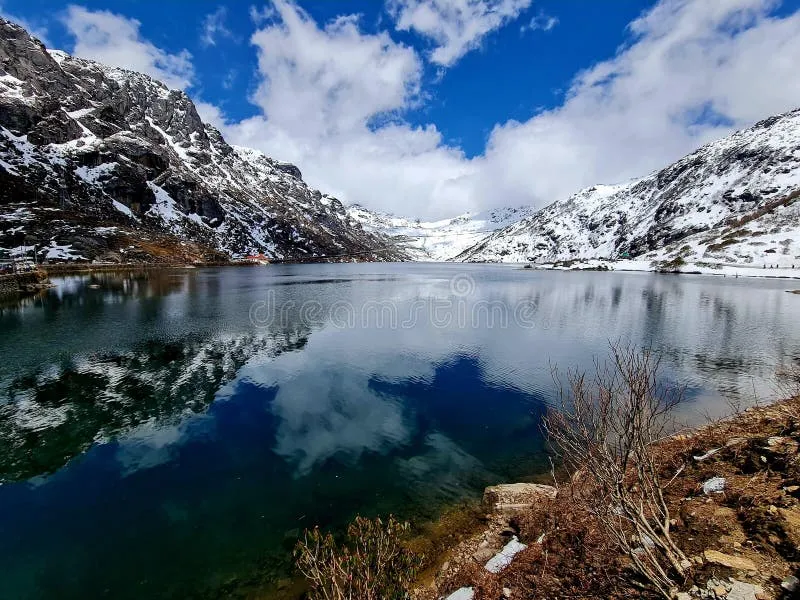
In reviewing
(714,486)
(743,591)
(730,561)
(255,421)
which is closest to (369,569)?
(743,591)

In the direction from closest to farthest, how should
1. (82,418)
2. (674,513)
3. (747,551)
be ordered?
(747,551) < (674,513) < (82,418)

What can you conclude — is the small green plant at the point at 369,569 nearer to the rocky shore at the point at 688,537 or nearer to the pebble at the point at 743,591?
the rocky shore at the point at 688,537

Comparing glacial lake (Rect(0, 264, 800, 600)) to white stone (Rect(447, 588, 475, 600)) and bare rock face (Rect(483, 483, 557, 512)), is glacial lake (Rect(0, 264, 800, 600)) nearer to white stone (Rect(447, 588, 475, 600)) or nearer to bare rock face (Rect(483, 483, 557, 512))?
bare rock face (Rect(483, 483, 557, 512))

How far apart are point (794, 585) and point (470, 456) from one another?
13262 mm

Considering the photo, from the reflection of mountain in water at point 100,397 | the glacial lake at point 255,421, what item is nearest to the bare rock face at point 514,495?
the glacial lake at point 255,421

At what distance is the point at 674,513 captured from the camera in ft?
33.8

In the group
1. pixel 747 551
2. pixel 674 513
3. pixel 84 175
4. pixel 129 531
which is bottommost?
pixel 129 531

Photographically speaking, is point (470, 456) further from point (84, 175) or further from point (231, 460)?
point (84, 175)

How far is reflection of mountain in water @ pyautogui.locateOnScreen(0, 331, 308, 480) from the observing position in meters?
20.1

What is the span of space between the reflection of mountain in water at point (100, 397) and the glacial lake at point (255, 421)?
150 millimetres

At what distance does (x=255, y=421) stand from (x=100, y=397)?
11874mm

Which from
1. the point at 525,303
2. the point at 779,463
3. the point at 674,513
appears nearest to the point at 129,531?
the point at 674,513

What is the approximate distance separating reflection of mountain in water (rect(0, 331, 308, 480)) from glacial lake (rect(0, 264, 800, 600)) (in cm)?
15

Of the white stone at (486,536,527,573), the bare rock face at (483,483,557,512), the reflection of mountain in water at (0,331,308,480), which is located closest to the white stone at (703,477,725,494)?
the bare rock face at (483,483,557,512)
